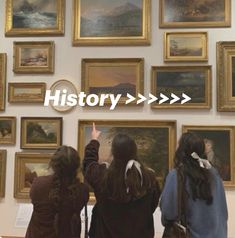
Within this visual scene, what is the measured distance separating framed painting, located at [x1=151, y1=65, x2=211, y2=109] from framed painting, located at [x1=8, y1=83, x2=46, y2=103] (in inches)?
44.5

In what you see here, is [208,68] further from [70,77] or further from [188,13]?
[70,77]

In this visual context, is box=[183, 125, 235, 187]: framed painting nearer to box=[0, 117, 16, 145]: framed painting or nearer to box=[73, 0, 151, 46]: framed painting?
box=[73, 0, 151, 46]: framed painting

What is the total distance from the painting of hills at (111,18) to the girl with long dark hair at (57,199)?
6.07ft

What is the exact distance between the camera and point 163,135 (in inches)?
155

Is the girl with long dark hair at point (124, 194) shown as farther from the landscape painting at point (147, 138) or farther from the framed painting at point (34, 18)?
the framed painting at point (34, 18)

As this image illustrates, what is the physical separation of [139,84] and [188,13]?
0.85 meters

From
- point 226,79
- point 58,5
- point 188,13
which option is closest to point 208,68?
point 226,79

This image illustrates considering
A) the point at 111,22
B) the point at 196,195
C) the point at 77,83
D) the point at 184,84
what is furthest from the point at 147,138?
the point at 196,195

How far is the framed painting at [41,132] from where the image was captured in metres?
4.03

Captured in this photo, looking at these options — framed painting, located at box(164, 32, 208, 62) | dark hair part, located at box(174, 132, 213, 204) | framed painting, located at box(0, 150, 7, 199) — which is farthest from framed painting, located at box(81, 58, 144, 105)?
dark hair part, located at box(174, 132, 213, 204)

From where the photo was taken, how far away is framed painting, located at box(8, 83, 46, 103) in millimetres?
4078

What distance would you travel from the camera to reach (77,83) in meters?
4.05

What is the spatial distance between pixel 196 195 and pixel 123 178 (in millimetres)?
460

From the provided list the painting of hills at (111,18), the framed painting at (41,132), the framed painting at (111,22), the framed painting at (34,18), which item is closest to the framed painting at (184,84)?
the framed painting at (111,22)
